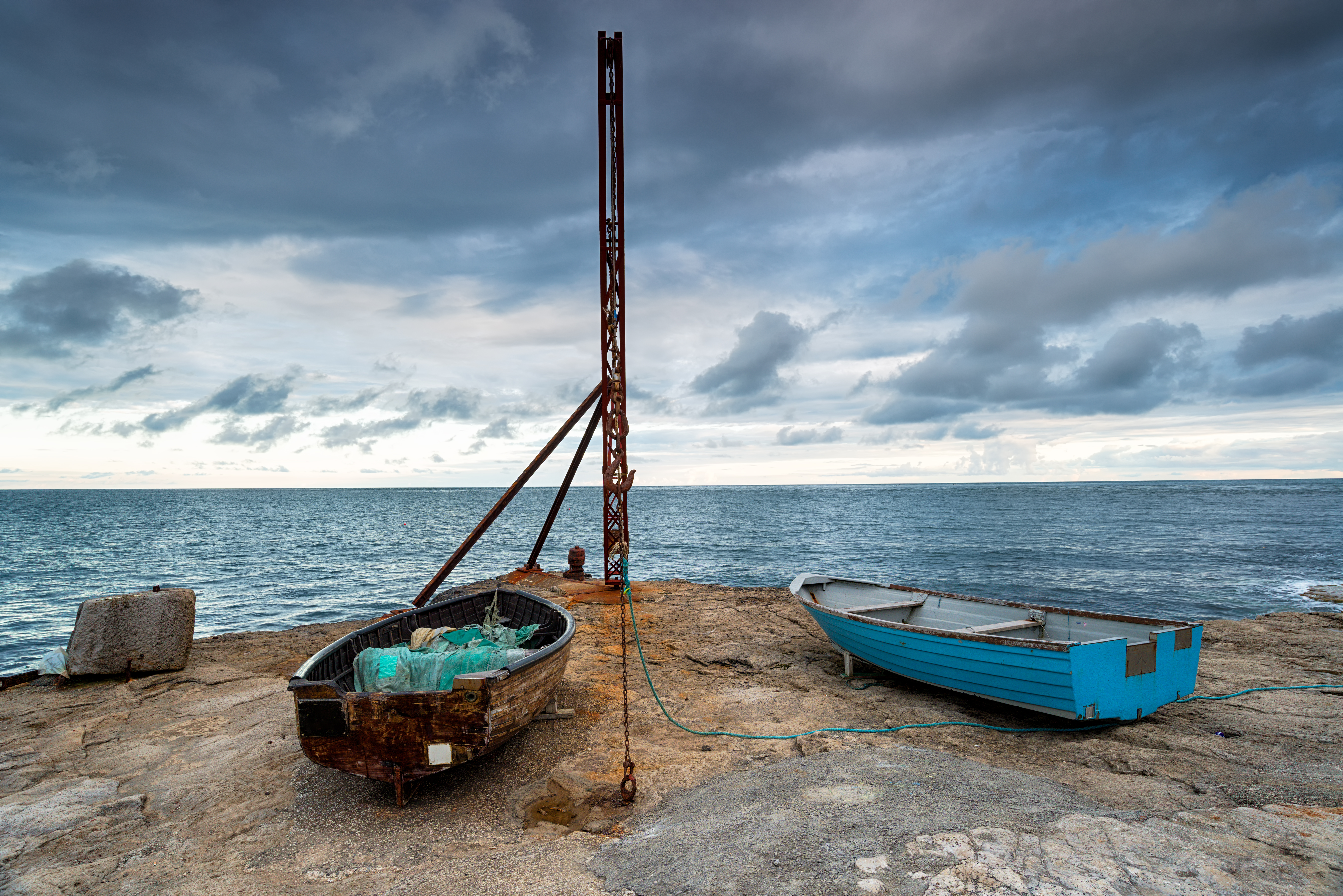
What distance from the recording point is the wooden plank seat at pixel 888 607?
32.5 ft

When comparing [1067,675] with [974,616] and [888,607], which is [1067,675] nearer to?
[974,616]

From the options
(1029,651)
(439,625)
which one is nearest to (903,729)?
(1029,651)

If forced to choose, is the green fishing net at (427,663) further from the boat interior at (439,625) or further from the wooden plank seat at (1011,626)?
the wooden plank seat at (1011,626)

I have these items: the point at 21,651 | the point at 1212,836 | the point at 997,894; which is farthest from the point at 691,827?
the point at 21,651

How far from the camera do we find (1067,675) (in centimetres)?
665

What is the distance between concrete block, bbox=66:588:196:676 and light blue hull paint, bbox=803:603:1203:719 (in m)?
10.8

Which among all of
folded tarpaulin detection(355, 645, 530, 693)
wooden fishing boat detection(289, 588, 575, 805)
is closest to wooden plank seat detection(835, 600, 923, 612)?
folded tarpaulin detection(355, 645, 530, 693)

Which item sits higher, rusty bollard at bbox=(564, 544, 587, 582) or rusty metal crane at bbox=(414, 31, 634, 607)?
rusty metal crane at bbox=(414, 31, 634, 607)

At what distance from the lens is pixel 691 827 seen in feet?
15.6

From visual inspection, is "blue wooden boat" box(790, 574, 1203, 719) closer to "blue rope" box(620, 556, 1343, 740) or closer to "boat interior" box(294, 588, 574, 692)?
"blue rope" box(620, 556, 1343, 740)

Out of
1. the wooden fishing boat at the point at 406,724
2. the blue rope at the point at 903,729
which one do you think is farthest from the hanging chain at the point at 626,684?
the wooden fishing boat at the point at 406,724

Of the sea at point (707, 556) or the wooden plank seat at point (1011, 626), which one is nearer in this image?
the wooden plank seat at point (1011, 626)

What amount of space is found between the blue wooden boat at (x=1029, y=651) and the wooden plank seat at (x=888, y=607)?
0.03m

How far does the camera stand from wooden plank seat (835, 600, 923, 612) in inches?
390
